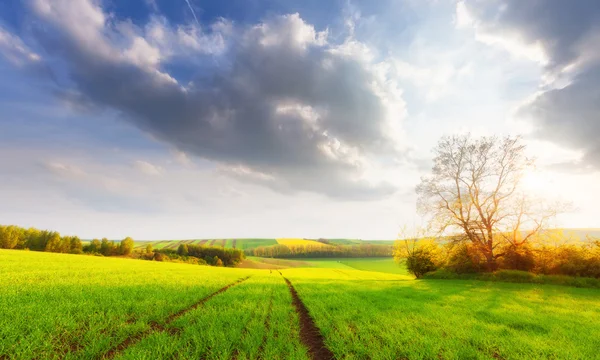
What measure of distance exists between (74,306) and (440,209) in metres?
32.1

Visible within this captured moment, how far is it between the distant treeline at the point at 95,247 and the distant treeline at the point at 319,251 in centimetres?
3810

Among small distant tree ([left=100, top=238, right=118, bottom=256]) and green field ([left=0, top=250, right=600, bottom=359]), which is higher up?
green field ([left=0, top=250, right=600, bottom=359])

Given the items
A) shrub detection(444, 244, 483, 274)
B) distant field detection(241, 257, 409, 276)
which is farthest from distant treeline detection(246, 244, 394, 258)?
shrub detection(444, 244, 483, 274)

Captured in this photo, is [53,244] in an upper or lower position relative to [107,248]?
upper

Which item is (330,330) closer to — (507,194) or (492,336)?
(492,336)

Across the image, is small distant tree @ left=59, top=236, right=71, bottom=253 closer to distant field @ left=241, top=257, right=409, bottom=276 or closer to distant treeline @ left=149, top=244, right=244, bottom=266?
distant treeline @ left=149, top=244, right=244, bottom=266

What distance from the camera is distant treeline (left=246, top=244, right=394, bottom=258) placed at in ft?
436

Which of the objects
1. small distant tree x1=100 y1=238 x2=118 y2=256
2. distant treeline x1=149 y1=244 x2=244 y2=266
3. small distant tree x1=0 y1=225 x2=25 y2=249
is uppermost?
small distant tree x1=0 y1=225 x2=25 y2=249

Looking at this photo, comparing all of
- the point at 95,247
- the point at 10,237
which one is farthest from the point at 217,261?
the point at 10,237

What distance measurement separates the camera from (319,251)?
14338 cm

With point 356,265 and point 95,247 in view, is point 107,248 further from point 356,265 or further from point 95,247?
point 356,265

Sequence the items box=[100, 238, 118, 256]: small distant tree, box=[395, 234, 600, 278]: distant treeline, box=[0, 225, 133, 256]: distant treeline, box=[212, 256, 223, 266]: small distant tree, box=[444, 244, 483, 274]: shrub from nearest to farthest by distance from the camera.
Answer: box=[395, 234, 600, 278]: distant treeline, box=[444, 244, 483, 274]: shrub, box=[0, 225, 133, 256]: distant treeline, box=[100, 238, 118, 256]: small distant tree, box=[212, 256, 223, 266]: small distant tree

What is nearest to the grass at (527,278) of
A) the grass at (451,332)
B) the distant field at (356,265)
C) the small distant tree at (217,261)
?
the grass at (451,332)

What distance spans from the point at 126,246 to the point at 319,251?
3767 inches
